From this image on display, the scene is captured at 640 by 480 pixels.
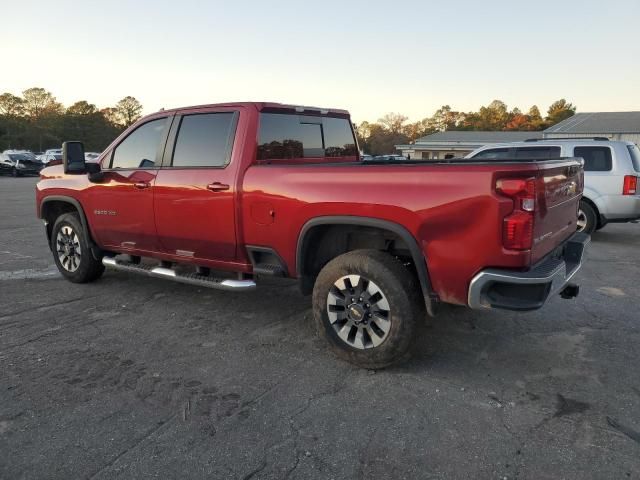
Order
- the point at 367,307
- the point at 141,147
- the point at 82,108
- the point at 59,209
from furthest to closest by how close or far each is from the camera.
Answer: the point at 82,108
the point at 59,209
the point at 141,147
the point at 367,307

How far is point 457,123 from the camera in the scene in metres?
106

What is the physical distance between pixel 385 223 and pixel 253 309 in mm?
2187

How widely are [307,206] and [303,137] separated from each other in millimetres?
1351

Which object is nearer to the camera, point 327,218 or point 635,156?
point 327,218

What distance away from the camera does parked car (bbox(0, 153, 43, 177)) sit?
31.4 metres

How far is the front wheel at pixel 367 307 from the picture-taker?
134 inches

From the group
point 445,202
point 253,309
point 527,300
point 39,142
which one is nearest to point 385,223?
point 445,202

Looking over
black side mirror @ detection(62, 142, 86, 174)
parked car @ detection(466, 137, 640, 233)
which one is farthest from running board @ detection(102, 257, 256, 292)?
parked car @ detection(466, 137, 640, 233)

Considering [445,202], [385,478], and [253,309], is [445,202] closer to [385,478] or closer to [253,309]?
[385,478]

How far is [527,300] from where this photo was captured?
300cm

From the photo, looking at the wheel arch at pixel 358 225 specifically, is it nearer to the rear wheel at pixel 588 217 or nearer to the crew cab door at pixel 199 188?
the crew cab door at pixel 199 188

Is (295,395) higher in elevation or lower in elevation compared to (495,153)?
lower

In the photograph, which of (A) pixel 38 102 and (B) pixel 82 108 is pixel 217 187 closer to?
(B) pixel 82 108

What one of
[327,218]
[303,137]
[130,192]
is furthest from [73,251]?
[327,218]
